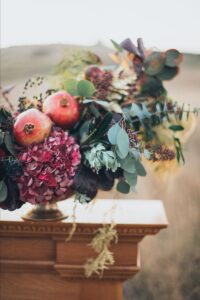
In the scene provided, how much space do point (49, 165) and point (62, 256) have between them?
0.25m

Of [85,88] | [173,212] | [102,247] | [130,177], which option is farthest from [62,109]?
[173,212]

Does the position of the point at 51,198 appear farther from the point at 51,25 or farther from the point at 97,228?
the point at 51,25

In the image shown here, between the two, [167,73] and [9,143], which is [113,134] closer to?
[9,143]

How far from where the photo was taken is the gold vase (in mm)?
930

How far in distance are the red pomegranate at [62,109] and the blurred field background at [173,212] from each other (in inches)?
18.6

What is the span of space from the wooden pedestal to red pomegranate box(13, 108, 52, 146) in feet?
0.69

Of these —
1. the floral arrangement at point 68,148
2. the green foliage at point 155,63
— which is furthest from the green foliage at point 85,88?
the green foliage at point 155,63

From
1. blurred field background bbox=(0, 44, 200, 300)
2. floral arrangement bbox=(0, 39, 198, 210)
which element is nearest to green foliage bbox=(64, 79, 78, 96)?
floral arrangement bbox=(0, 39, 198, 210)

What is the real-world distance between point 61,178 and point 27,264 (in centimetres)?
26

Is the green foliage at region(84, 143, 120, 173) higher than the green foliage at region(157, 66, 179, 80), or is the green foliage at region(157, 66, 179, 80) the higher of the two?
the green foliage at region(157, 66, 179, 80)

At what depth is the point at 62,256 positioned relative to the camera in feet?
3.05

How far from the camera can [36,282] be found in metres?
0.96

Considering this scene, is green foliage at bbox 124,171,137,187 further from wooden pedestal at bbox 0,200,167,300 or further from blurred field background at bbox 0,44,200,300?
blurred field background at bbox 0,44,200,300

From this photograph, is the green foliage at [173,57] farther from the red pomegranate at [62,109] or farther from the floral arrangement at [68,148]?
the red pomegranate at [62,109]
